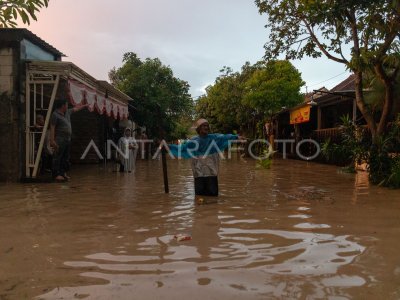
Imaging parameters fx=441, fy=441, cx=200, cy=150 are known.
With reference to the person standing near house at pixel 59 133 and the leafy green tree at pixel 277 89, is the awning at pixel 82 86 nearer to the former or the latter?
the person standing near house at pixel 59 133

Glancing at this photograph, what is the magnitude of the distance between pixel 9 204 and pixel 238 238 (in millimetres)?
3835

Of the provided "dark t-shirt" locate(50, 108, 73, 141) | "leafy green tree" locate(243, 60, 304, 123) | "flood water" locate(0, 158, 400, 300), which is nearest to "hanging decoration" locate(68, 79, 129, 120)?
"dark t-shirt" locate(50, 108, 73, 141)

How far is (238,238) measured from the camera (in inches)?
176

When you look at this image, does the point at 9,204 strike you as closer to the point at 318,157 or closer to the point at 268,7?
the point at 268,7

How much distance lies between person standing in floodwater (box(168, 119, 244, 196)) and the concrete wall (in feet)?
12.9

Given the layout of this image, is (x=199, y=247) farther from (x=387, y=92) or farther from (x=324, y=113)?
(x=324, y=113)

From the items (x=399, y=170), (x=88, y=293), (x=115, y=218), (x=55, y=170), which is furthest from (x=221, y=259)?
(x=55, y=170)

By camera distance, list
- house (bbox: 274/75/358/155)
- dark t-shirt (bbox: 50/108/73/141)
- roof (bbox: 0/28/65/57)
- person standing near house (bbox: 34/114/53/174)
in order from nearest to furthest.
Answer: roof (bbox: 0/28/65/57) → dark t-shirt (bbox: 50/108/73/141) → person standing near house (bbox: 34/114/53/174) → house (bbox: 274/75/358/155)

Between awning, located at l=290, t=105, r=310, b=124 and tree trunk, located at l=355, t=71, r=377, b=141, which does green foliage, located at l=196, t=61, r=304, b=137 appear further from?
tree trunk, located at l=355, t=71, r=377, b=141

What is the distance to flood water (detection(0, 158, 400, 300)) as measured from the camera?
3.02 m

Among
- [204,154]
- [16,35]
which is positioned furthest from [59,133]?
[204,154]

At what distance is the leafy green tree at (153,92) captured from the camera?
2144 cm

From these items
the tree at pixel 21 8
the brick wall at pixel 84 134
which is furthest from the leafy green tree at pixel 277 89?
the tree at pixel 21 8

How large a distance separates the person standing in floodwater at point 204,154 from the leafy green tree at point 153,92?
12.1 meters
